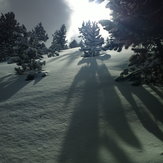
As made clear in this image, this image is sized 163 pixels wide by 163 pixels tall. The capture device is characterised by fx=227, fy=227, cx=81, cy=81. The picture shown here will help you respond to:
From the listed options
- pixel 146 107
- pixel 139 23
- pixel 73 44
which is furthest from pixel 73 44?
pixel 139 23

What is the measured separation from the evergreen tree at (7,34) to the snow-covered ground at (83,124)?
111 feet

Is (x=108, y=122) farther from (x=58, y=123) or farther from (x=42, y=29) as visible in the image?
(x=42, y=29)

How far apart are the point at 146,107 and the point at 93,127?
2477mm

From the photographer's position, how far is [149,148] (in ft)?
18.0

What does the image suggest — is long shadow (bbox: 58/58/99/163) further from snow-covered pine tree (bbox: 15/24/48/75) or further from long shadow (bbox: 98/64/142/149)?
snow-covered pine tree (bbox: 15/24/48/75)

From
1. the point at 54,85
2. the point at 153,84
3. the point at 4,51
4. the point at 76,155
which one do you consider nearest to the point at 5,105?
the point at 54,85

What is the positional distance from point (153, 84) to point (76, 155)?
685 cm

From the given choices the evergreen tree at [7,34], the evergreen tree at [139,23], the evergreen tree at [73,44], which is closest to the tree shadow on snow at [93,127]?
the evergreen tree at [139,23]

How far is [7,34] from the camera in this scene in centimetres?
4441

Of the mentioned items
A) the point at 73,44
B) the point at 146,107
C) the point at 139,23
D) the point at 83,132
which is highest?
the point at 139,23

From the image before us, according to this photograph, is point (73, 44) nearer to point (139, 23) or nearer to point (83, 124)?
point (139, 23)

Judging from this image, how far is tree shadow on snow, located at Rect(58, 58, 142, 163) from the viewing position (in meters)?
5.42

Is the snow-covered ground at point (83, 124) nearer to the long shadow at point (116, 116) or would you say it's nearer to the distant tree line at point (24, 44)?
the long shadow at point (116, 116)

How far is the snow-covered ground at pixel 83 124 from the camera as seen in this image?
544 centimetres
